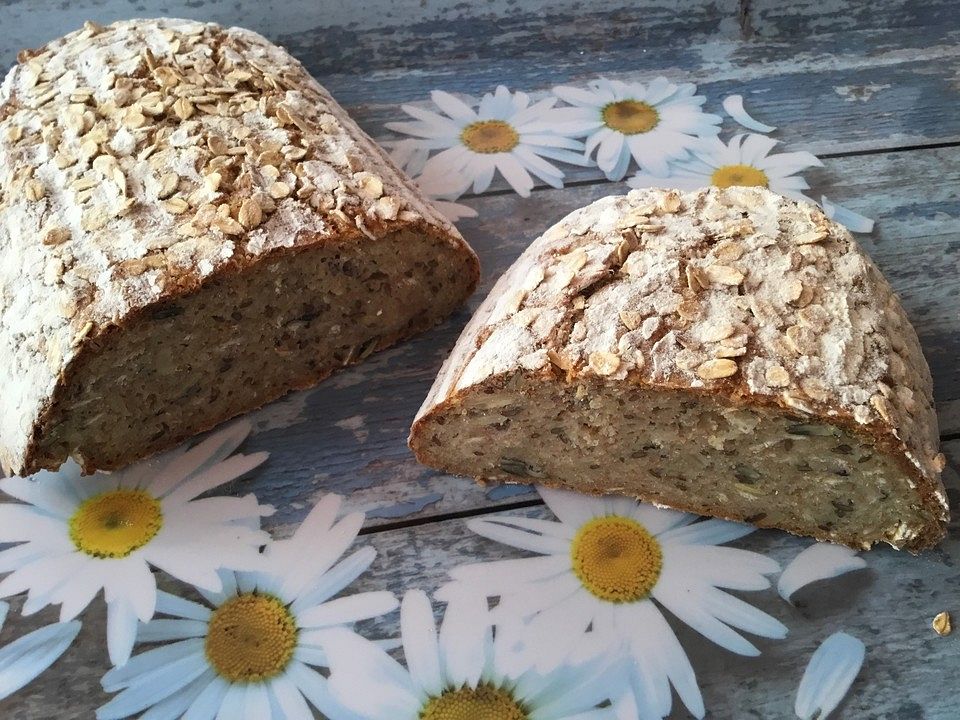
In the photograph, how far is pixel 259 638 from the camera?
4.99ft

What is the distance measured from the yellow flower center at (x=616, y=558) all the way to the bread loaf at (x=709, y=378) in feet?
0.25

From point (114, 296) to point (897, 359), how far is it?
1363mm

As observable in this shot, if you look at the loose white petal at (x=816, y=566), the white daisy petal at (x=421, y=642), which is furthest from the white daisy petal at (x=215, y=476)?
the loose white petal at (x=816, y=566)

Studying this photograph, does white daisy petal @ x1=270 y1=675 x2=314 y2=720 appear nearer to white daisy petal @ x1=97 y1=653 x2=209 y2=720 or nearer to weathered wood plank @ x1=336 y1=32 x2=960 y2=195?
white daisy petal @ x1=97 y1=653 x2=209 y2=720

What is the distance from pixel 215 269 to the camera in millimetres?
1563

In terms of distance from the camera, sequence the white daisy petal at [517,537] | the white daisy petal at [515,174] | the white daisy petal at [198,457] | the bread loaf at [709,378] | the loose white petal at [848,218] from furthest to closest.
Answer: the white daisy petal at [515,174]
the loose white petal at [848,218]
the white daisy petal at [198,457]
the white daisy petal at [517,537]
the bread loaf at [709,378]

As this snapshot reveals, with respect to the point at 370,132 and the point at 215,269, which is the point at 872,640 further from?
the point at 370,132

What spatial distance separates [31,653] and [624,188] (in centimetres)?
168

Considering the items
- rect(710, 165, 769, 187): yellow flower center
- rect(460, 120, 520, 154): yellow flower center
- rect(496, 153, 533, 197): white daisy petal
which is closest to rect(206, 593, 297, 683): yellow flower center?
rect(496, 153, 533, 197): white daisy petal

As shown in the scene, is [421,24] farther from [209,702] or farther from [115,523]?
[209,702]

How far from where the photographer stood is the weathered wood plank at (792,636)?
1436 mm

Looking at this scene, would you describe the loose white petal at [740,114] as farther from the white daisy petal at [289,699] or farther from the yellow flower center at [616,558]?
the white daisy petal at [289,699]

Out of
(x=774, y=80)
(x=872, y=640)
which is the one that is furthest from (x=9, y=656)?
(x=774, y=80)

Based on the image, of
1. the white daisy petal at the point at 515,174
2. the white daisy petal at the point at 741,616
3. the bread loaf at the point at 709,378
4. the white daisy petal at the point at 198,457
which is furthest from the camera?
the white daisy petal at the point at 515,174
